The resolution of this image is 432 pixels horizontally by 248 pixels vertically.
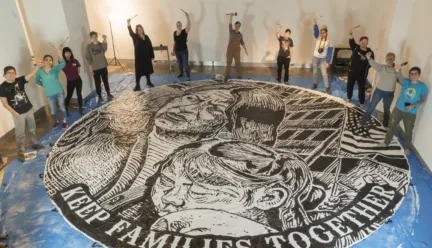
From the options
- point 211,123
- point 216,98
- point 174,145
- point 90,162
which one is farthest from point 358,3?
point 90,162

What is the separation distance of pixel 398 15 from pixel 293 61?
327cm

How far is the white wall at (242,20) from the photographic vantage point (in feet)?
27.4

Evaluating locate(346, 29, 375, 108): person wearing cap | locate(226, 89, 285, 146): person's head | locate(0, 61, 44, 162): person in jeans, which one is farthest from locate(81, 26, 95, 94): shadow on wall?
locate(346, 29, 375, 108): person wearing cap

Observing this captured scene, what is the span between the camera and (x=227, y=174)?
4961mm

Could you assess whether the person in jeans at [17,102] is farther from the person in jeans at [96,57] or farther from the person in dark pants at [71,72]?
the person in jeans at [96,57]

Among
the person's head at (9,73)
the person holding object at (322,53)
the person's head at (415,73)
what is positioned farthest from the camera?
the person holding object at (322,53)

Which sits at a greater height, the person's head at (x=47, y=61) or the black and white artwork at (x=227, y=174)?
the person's head at (x=47, y=61)

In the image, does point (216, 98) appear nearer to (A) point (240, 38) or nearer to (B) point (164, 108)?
(B) point (164, 108)

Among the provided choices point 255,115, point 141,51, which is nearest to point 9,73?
point 141,51

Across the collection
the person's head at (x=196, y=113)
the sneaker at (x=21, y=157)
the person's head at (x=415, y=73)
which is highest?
the person's head at (x=415, y=73)

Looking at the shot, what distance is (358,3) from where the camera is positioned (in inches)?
322

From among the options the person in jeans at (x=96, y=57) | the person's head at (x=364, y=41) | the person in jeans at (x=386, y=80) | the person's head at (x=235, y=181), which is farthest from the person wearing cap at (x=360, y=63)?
the person in jeans at (x=96, y=57)

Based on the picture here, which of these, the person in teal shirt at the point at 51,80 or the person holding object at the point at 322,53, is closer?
the person in teal shirt at the point at 51,80

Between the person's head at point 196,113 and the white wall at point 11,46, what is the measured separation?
2.64m
